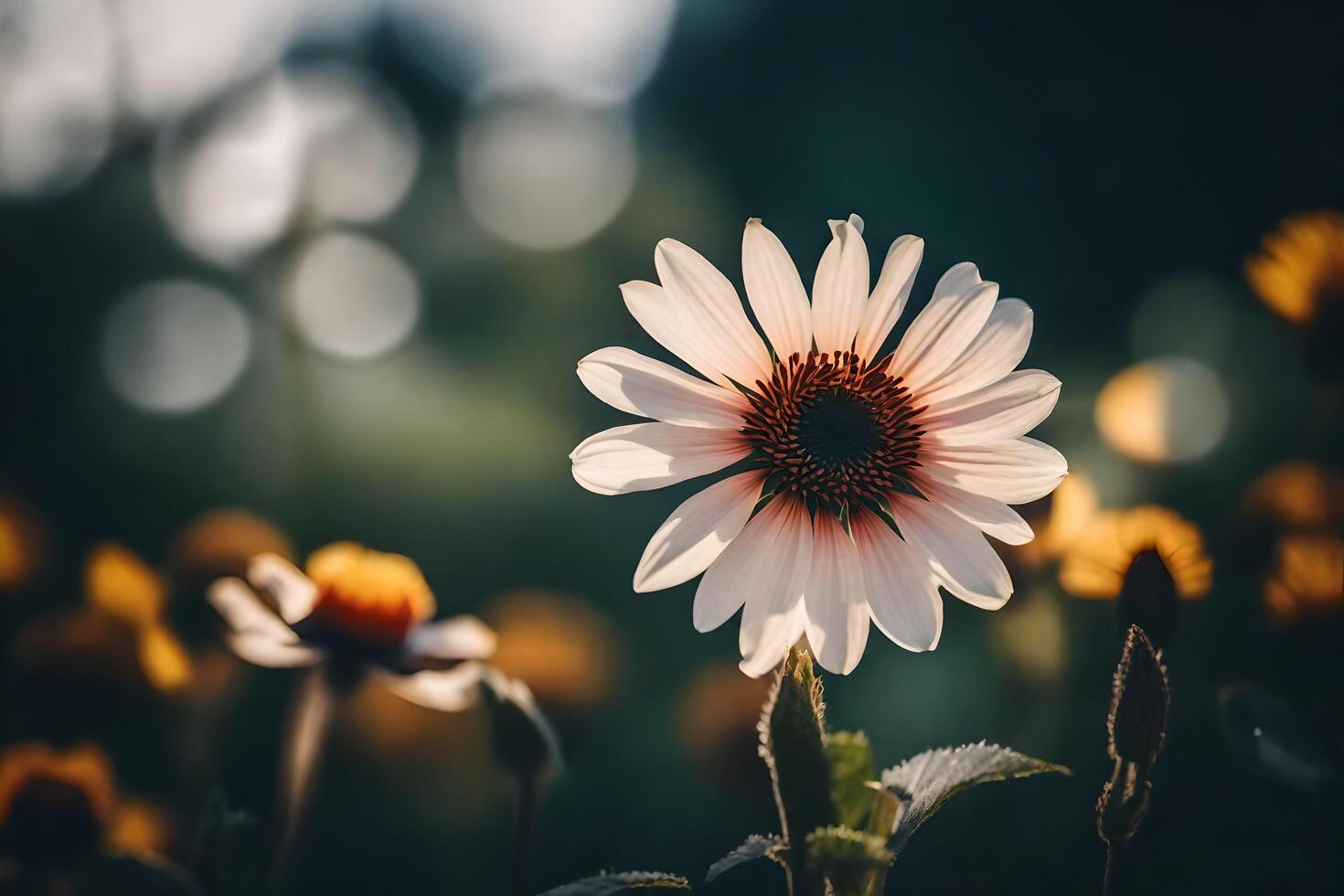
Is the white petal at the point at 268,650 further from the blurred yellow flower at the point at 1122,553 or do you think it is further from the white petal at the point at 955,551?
the blurred yellow flower at the point at 1122,553

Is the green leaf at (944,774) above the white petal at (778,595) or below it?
below

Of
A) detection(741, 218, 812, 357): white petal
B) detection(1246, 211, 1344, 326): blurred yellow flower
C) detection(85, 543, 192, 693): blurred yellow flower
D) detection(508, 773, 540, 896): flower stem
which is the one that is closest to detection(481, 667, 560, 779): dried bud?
detection(508, 773, 540, 896): flower stem

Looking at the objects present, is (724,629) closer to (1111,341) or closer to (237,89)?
(1111,341)

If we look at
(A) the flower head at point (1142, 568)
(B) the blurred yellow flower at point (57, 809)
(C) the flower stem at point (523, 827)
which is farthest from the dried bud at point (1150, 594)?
(B) the blurred yellow flower at point (57, 809)

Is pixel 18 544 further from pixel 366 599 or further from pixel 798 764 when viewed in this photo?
pixel 798 764

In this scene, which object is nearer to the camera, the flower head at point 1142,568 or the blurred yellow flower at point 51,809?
the flower head at point 1142,568
